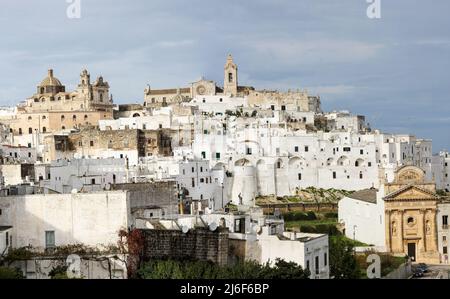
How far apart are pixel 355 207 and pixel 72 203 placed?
69.2ft

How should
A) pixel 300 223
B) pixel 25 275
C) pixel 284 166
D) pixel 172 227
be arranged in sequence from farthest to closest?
pixel 284 166 < pixel 300 223 < pixel 172 227 < pixel 25 275

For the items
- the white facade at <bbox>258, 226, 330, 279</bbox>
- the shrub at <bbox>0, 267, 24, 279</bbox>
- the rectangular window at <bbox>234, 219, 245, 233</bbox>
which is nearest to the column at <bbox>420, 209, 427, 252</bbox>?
the rectangular window at <bbox>234, 219, 245, 233</bbox>

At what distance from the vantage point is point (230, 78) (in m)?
67.5

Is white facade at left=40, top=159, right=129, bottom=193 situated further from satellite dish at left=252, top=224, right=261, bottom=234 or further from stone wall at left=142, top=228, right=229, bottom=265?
stone wall at left=142, top=228, right=229, bottom=265

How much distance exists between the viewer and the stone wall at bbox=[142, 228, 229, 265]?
2114cm

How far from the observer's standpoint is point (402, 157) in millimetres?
54344

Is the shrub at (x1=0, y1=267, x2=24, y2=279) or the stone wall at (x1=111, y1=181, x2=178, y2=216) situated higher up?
the stone wall at (x1=111, y1=181, x2=178, y2=216)

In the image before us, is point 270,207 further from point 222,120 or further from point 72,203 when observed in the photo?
point 72,203

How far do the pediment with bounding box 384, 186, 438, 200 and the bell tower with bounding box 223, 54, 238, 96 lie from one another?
30.4 m

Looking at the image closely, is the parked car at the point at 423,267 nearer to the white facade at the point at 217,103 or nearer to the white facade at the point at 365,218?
the white facade at the point at 365,218

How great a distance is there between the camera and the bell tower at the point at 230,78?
6712cm

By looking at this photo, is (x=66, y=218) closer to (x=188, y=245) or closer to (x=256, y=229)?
(x=188, y=245)

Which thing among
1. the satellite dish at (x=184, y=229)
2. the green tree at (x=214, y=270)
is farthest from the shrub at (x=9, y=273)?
the satellite dish at (x=184, y=229)

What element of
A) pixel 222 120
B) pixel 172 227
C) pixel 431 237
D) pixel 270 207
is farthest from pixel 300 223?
pixel 172 227
